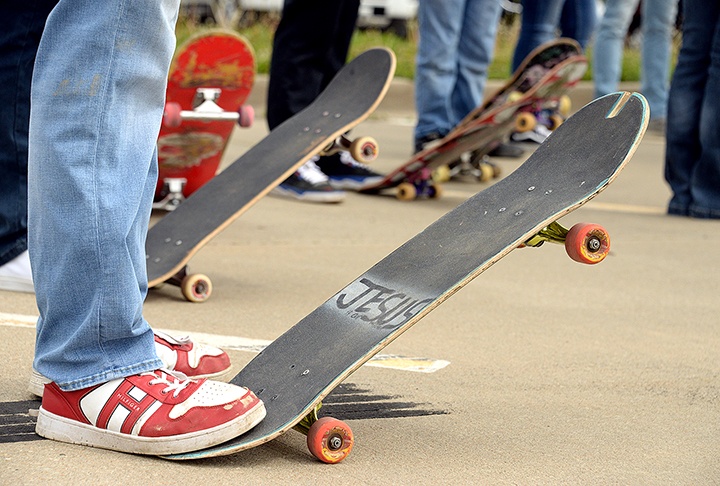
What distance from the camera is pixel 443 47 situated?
593 cm

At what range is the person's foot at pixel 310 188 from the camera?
486 centimetres

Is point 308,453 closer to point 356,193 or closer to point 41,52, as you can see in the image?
point 41,52

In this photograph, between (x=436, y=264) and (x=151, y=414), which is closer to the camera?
(x=151, y=414)

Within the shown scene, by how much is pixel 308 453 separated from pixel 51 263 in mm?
555

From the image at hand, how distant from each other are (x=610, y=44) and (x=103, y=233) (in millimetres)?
6561

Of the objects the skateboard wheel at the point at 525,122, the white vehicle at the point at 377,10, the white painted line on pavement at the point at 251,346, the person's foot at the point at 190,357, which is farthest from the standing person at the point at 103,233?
the white vehicle at the point at 377,10

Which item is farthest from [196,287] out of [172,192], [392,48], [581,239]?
[392,48]

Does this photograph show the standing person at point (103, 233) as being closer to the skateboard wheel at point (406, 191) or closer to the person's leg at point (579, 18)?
the skateboard wheel at point (406, 191)

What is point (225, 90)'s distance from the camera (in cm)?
400

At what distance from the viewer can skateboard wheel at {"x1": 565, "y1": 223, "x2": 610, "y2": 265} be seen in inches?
77.3

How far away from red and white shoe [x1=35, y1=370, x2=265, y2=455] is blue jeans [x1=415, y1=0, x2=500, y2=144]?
164 inches

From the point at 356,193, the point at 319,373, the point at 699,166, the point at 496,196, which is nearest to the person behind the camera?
the point at 319,373

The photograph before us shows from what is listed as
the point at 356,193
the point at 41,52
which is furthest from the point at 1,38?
the point at 356,193

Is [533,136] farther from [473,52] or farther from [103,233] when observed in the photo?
[103,233]
